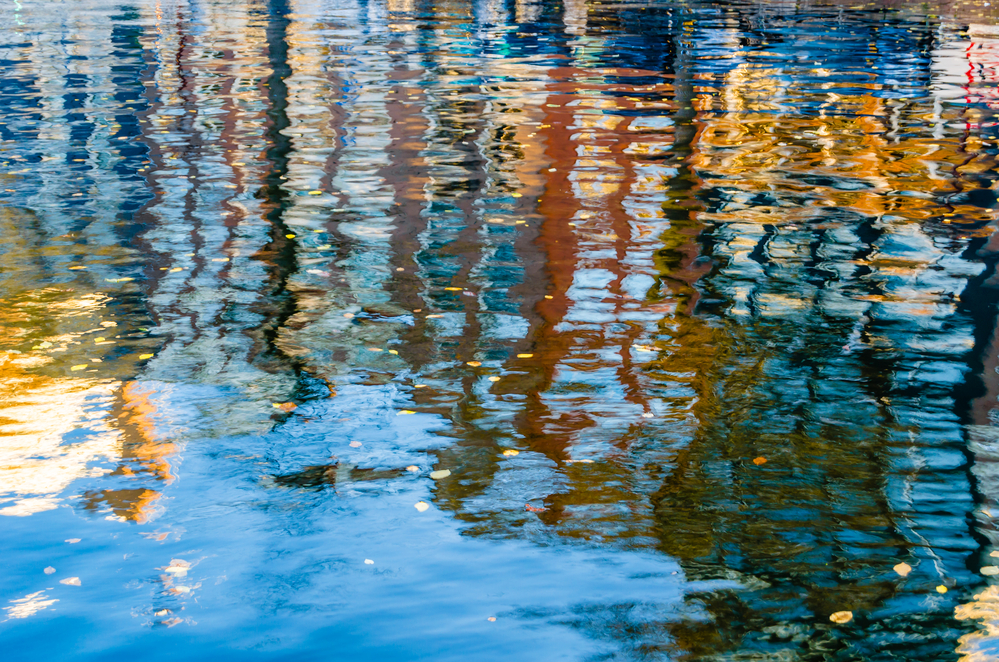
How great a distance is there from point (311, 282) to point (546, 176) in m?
4.17

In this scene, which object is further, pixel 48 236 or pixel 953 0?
pixel 953 0

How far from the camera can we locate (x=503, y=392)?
598 centimetres

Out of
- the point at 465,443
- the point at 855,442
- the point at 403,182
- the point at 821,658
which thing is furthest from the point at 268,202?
the point at 821,658

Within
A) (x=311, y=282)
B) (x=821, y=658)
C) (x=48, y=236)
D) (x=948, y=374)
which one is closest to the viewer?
(x=821, y=658)

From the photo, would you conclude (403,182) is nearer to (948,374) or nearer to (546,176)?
(546,176)

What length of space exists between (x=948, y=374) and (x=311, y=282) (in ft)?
16.4

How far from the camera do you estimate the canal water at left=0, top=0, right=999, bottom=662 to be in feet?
13.5

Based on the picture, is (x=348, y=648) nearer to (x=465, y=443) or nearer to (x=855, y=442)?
(x=465, y=443)

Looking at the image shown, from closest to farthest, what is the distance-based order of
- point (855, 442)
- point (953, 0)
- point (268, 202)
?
1. point (855, 442)
2. point (268, 202)
3. point (953, 0)

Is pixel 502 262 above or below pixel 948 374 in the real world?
above

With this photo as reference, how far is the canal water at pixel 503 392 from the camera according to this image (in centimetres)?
411

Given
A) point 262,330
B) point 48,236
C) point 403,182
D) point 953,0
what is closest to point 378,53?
point 403,182

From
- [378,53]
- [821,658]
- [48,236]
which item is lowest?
[821,658]

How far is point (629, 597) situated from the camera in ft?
13.7
